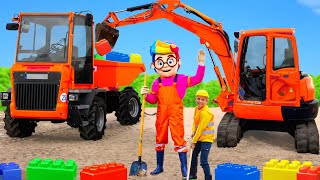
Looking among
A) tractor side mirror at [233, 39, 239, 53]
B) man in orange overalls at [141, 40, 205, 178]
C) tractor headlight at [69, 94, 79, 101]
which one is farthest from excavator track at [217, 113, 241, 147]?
man in orange overalls at [141, 40, 205, 178]

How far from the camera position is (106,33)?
43.6 feet

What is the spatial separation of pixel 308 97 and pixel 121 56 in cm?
558

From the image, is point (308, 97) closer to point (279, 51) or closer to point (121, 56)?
point (279, 51)

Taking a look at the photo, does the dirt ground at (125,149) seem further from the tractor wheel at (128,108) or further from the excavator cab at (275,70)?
the excavator cab at (275,70)

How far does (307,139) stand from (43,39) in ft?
19.6

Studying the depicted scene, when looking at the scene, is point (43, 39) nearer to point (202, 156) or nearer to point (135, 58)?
point (135, 58)

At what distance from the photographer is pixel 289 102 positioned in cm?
1157

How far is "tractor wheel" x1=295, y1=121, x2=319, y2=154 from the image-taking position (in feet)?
36.8

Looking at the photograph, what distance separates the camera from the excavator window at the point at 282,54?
38.3 ft

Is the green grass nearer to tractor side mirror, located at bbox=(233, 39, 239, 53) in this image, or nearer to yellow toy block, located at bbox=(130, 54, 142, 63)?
yellow toy block, located at bbox=(130, 54, 142, 63)

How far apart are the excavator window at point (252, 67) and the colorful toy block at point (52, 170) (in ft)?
20.7

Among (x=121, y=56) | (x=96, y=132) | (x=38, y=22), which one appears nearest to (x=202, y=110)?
(x=96, y=132)

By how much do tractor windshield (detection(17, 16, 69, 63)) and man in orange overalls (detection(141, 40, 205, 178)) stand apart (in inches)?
179

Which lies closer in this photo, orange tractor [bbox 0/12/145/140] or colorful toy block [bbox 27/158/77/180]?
colorful toy block [bbox 27/158/77/180]
